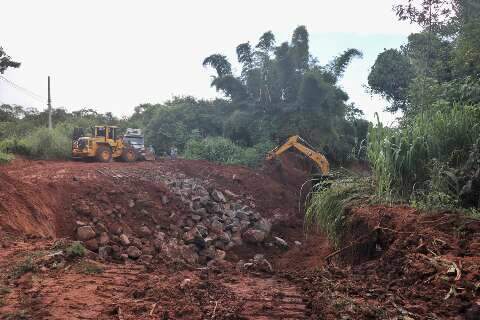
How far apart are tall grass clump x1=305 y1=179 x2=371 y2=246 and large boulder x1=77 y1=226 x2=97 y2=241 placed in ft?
15.1

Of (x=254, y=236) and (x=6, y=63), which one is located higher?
(x=6, y=63)

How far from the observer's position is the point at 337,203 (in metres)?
6.09

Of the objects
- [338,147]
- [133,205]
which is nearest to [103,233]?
[133,205]

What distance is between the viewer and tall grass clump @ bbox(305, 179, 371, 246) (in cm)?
588

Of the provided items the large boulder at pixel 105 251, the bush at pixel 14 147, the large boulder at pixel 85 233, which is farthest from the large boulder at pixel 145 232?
the bush at pixel 14 147

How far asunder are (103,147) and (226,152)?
5395 millimetres

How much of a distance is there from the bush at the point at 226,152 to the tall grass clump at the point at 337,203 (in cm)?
1222

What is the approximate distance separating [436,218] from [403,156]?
1.10m

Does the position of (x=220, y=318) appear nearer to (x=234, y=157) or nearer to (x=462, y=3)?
(x=462, y=3)

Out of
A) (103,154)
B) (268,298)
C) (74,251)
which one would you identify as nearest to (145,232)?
(74,251)

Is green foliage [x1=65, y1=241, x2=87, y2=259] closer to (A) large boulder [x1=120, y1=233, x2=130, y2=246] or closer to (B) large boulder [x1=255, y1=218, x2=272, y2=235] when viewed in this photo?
(A) large boulder [x1=120, y1=233, x2=130, y2=246]

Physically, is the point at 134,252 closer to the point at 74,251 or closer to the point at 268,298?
the point at 74,251

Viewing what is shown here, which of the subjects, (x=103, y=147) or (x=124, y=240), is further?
(x=103, y=147)

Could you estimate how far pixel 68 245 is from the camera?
544 centimetres
